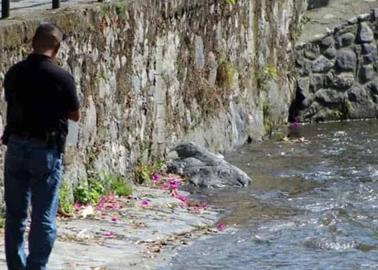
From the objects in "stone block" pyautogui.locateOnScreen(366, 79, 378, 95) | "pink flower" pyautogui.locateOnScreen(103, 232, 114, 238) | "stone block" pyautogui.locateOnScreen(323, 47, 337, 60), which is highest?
"stone block" pyautogui.locateOnScreen(323, 47, 337, 60)

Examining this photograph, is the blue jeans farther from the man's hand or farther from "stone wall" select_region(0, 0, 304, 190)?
"stone wall" select_region(0, 0, 304, 190)

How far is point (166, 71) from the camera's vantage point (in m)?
11.1


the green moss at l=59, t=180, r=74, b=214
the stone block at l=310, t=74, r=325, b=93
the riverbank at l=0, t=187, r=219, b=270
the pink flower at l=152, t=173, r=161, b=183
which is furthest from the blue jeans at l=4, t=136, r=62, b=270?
the stone block at l=310, t=74, r=325, b=93

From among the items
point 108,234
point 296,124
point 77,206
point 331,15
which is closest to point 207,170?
point 77,206

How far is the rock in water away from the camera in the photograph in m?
10.5

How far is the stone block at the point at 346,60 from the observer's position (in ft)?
48.9

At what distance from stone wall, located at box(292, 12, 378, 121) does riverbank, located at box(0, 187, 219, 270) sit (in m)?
5.01

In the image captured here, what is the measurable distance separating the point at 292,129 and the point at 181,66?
298 centimetres

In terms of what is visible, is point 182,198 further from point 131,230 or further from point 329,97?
point 329,97

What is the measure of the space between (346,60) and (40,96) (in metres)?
9.01

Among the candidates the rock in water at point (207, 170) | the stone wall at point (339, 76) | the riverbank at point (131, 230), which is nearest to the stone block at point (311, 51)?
the stone wall at point (339, 76)

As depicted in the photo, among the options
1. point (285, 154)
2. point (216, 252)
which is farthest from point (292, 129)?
point (216, 252)

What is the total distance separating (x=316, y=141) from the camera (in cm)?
1313

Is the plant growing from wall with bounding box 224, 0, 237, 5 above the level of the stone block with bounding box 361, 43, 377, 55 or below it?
above
